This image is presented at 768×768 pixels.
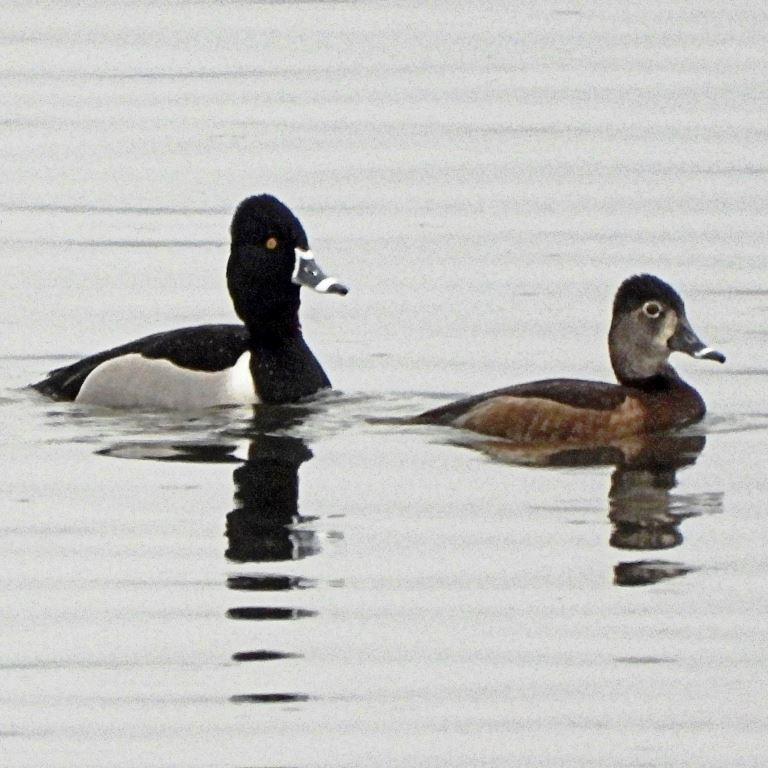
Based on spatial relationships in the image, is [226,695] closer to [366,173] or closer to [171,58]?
[366,173]

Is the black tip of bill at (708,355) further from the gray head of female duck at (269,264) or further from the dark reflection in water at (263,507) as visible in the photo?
the gray head of female duck at (269,264)

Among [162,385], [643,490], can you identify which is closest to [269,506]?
[643,490]

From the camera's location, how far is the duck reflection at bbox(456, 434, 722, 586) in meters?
9.98

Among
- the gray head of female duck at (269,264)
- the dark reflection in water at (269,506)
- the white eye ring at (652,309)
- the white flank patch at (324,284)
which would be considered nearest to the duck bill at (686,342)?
the white eye ring at (652,309)

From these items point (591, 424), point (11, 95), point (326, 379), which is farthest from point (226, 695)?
point (11, 95)

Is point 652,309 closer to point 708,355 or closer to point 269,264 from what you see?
point 708,355

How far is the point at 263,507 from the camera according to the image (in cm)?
1112

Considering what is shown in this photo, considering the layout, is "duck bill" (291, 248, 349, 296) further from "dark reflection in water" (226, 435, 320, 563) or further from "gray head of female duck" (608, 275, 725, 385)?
"gray head of female duck" (608, 275, 725, 385)

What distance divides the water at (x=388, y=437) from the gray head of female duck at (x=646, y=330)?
18.6 inches

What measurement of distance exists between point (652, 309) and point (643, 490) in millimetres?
1711

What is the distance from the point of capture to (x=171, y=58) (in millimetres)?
26641

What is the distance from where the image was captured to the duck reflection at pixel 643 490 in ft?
32.7

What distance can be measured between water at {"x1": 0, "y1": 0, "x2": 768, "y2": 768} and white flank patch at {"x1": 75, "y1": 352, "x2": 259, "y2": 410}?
32 centimetres

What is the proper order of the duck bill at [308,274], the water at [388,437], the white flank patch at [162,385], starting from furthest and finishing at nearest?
the duck bill at [308,274] < the white flank patch at [162,385] < the water at [388,437]
